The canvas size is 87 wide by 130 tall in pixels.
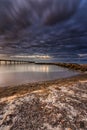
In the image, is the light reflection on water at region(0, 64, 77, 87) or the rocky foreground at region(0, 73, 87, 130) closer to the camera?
the rocky foreground at region(0, 73, 87, 130)

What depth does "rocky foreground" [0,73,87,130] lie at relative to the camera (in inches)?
185

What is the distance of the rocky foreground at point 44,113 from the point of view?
4691 millimetres

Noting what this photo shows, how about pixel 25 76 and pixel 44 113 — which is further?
pixel 25 76

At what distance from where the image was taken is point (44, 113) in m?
5.48

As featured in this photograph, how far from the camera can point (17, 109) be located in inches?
227

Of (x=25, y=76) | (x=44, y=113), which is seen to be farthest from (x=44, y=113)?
(x=25, y=76)

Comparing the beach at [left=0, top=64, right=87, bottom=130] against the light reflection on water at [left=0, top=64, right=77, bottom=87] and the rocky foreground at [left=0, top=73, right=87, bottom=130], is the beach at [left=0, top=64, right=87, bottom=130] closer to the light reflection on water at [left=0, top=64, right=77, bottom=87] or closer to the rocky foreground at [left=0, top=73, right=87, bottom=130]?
the rocky foreground at [left=0, top=73, right=87, bottom=130]

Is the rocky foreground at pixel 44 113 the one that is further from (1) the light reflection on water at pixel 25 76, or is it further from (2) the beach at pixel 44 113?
(1) the light reflection on water at pixel 25 76

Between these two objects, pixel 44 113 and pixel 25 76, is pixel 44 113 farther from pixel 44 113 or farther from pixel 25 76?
pixel 25 76

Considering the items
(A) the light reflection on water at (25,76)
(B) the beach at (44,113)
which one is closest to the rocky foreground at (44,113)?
(B) the beach at (44,113)

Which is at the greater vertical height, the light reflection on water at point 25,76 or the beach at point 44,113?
the beach at point 44,113

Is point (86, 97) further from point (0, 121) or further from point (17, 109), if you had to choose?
point (0, 121)

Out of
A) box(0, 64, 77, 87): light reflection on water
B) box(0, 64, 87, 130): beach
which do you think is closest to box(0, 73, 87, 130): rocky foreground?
box(0, 64, 87, 130): beach

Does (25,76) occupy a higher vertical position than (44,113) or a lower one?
lower
